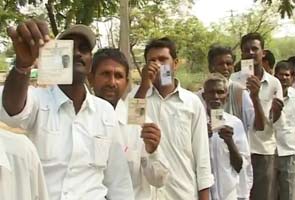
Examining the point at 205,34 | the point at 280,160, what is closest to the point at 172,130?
the point at 280,160

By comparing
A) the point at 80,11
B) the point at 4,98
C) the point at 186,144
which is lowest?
the point at 186,144

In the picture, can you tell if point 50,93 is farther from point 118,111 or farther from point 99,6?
point 99,6

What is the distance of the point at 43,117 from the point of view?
295 cm

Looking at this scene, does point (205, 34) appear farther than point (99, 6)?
Yes

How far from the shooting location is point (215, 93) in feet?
16.0

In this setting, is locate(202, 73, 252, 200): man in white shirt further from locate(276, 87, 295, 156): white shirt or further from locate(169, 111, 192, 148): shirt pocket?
locate(276, 87, 295, 156): white shirt

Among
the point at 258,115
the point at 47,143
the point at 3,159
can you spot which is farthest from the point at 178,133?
the point at 3,159

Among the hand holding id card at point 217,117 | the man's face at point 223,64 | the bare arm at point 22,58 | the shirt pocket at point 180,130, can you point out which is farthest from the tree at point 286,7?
the bare arm at point 22,58

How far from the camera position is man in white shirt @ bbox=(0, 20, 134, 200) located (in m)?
2.75

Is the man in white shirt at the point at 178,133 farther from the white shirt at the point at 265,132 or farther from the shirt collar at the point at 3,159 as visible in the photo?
the white shirt at the point at 265,132

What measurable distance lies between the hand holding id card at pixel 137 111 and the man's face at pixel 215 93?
1.57m

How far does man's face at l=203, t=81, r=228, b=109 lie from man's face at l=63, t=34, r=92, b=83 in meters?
1.89

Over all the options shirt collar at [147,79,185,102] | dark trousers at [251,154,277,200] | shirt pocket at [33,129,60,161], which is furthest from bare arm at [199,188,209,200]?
dark trousers at [251,154,277,200]

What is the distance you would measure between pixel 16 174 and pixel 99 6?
252 inches
